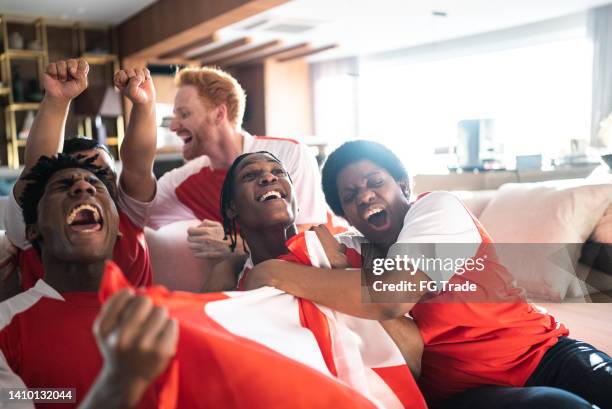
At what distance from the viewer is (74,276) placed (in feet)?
4.37

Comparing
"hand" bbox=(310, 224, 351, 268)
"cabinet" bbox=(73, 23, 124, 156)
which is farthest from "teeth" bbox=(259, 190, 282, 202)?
"cabinet" bbox=(73, 23, 124, 156)

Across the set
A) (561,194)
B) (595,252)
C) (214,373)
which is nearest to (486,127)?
(561,194)

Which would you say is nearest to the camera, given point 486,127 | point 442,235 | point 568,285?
point 442,235

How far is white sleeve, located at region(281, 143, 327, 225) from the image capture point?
219cm

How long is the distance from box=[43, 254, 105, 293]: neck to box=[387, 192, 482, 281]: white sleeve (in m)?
0.66

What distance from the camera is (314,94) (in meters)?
10.6

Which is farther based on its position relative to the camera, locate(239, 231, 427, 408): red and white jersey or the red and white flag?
locate(239, 231, 427, 408): red and white jersey

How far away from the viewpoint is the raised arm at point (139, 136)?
1.59m

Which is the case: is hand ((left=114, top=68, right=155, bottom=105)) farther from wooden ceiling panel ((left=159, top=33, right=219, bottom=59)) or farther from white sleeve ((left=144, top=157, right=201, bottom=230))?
wooden ceiling panel ((left=159, top=33, right=219, bottom=59))

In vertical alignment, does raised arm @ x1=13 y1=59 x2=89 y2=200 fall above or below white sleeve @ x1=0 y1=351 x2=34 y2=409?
above

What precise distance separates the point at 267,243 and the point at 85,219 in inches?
17.7

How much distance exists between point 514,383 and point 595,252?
95 cm

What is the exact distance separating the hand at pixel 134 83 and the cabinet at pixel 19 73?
21.0 ft

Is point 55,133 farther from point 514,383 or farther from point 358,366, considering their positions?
point 514,383
